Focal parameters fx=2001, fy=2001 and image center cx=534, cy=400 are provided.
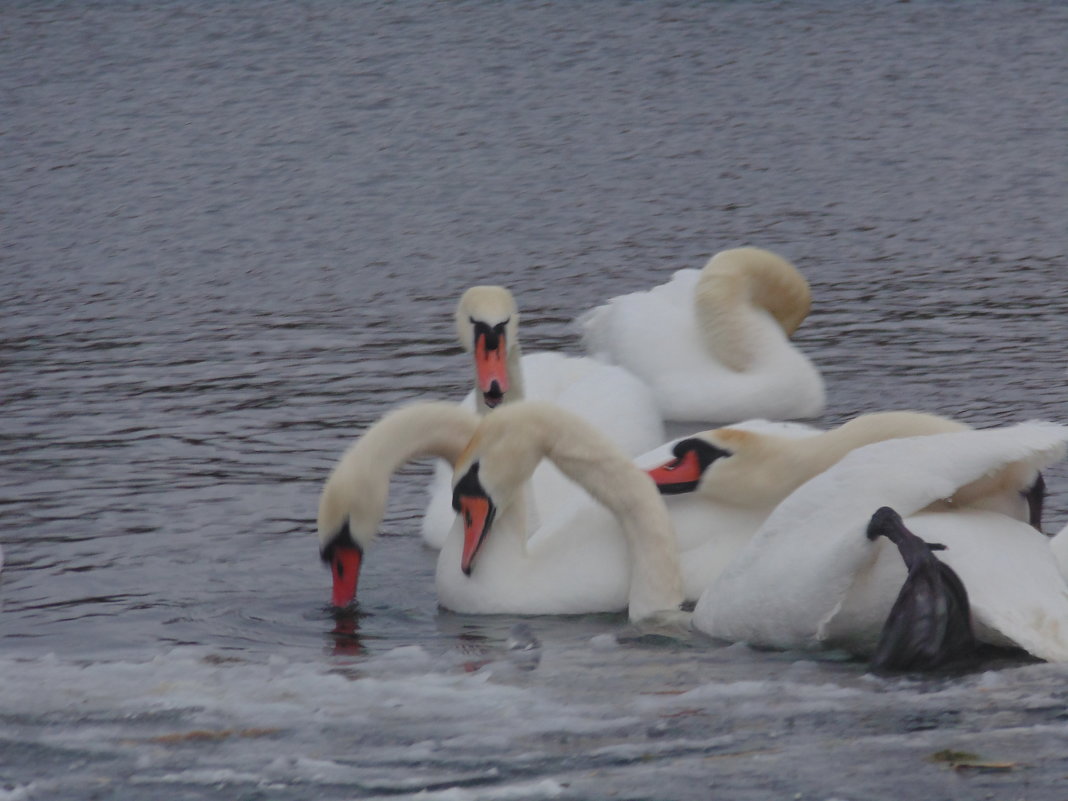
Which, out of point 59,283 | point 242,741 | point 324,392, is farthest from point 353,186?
point 242,741

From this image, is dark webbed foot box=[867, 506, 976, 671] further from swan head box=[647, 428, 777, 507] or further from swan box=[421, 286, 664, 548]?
swan box=[421, 286, 664, 548]

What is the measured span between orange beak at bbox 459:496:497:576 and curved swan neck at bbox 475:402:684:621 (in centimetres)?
12

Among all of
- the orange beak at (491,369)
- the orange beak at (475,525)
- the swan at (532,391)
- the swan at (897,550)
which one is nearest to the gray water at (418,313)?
the swan at (897,550)

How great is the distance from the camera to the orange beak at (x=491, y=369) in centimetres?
751

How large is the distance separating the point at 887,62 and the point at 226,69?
22.7 feet

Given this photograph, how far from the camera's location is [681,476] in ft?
21.4

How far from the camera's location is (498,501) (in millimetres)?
6461

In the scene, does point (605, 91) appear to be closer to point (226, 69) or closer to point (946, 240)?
point (226, 69)

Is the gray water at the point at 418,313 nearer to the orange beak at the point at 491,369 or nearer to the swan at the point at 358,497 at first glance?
the swan at the point at 358,497

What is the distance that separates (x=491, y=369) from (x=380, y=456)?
1.13 meters

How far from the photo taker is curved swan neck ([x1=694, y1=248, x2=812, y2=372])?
995 centimetres

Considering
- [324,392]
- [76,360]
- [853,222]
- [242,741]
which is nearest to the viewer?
[242,741]

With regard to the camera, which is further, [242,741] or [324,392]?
[324,392]

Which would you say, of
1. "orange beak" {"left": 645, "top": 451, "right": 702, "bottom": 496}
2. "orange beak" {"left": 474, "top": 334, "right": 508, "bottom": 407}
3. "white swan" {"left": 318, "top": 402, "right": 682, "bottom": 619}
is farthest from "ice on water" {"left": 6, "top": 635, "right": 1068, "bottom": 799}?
"orange beak" {"left": 474, "top": 334, "right": 508, "bottom": 407}
